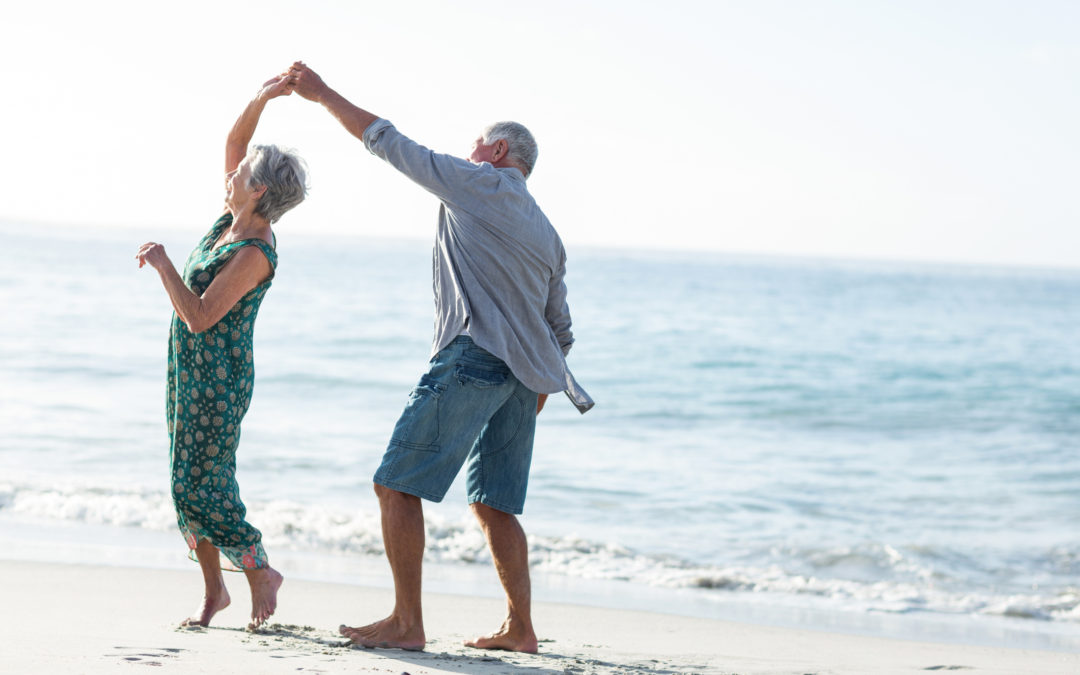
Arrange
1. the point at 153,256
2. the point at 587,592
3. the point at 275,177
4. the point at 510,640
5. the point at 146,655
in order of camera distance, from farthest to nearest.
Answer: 1. the point at 587,592
2. the point at 510,640
3. the point at 275,177
4. the point at 153,256
5. the point at 146,655

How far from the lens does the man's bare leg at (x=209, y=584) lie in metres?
3.35

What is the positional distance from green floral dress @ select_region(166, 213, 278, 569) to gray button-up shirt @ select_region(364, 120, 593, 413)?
507mm

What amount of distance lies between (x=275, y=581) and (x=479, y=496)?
0.69 m

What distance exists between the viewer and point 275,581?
3365mm

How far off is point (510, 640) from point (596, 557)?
272 cm

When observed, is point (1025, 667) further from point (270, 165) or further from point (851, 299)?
point (851, 299)

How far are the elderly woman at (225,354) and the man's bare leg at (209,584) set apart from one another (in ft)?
0.31

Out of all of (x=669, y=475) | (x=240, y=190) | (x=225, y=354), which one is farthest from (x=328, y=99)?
(x=669, y=475)

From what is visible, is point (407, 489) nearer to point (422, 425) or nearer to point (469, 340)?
point (422, 425)

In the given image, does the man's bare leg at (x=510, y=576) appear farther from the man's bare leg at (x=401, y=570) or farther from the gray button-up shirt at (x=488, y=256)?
the gray button-up shirt at (x=488, y=256)

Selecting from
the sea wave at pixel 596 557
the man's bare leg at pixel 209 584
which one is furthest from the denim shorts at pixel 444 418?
the sea wave at pixel 596 557

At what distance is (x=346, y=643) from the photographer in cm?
322

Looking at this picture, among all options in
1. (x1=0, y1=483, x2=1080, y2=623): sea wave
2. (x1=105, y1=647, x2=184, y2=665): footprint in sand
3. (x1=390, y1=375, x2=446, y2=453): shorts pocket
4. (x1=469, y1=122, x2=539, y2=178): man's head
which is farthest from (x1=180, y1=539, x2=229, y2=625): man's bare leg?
(x1=0, y1=483, x2=1080, y2=623): sea wave

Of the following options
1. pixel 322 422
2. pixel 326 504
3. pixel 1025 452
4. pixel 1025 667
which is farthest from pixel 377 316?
pixel 1025 667
